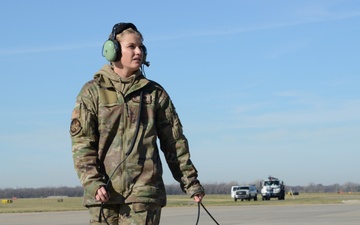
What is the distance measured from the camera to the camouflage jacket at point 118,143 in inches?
209

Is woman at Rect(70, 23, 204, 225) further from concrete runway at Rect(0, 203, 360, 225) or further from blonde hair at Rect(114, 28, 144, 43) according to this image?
concrete runway at Rect(0, 203, 360, 225)

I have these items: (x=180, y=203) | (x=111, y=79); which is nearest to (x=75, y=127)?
(x=111, y=79)

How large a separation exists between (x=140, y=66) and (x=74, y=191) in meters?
185

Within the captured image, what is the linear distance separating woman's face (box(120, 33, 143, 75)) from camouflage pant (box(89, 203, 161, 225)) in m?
0.96

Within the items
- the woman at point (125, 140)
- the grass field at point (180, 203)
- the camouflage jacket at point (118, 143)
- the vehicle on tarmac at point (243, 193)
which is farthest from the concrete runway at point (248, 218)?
the vehicle on tarmac at point (243, 193)

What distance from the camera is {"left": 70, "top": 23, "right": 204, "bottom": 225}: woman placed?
17.4 ft

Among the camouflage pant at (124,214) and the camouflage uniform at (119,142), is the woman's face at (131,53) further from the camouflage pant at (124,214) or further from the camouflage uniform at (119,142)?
the camouflage pant at (124,214)

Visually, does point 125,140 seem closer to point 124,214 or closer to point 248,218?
point 124,214

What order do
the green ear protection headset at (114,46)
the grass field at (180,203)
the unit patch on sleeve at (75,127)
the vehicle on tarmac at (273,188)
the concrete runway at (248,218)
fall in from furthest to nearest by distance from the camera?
the vehicle on tarmac at (273,188) < the grass field at (180,203) < the concrete runway at (248,218) < the green ear protection headset at (114,46) < the unit patch on sleeve at (75,127)

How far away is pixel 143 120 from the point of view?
5469mm

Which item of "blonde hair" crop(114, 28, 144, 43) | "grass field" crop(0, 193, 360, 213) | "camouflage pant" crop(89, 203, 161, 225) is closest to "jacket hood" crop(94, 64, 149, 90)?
"blonde hair" crop(114, 28, 144, 43)

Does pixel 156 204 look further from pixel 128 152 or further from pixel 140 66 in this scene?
pixel 140 66

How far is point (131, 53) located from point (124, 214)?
44.6 inches

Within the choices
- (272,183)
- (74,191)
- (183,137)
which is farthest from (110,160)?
(74,191)
